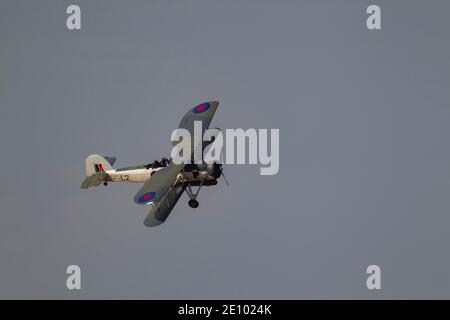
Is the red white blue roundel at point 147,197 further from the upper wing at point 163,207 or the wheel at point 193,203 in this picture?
the wheel at point 193,203

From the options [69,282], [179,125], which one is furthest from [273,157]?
[69,282]

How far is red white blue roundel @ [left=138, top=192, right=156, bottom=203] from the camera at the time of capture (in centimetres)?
5416

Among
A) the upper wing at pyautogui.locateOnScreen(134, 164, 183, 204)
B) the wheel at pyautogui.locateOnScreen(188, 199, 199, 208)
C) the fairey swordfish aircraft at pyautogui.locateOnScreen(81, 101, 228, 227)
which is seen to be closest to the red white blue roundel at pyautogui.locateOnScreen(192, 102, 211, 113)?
the fairey swordfish aircraft at pyautogui.locateOnScreen(81, 101, 228, 227)

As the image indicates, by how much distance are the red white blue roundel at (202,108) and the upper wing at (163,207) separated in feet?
27.2

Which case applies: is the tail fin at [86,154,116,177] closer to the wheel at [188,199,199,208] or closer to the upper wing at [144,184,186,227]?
the upper wing at [144,184,186,227]

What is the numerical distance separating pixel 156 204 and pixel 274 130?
1683 cm

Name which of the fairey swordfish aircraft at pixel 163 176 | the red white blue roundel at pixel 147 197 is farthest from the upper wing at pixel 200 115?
the red white blue roundel at pixel 147 197

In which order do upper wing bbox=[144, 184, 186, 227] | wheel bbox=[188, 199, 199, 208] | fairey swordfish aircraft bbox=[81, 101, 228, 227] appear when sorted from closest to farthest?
fairey swordfish aircraft bbox=[81, 101, 228, 227] → upper wing bbox=[144, 184, 186, 227] → wheel bbox=[188, 199, 199, 208]

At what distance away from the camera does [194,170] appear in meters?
60.3
